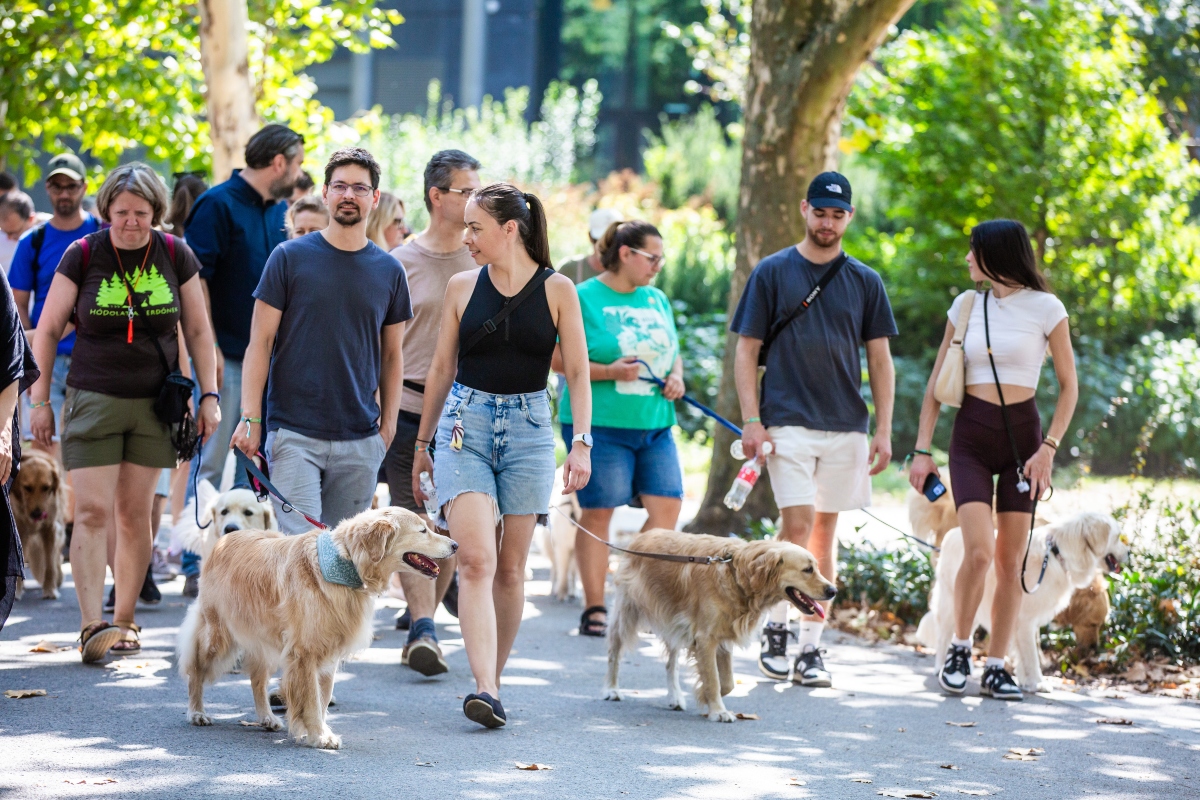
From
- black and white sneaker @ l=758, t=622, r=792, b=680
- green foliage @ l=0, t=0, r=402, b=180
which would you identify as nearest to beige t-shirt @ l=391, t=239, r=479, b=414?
black and white sneaker @ l=758, t=622, r=792, b=680

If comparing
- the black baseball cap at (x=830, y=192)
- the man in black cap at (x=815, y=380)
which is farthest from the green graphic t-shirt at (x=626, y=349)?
the black baseball cap at (x=830, y=192)

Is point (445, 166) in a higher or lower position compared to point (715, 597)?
higher

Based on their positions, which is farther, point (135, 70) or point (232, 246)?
point (135, 70)

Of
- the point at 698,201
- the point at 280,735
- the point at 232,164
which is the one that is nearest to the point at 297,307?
the point at 280,735

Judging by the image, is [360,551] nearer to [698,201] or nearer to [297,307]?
[297,307]

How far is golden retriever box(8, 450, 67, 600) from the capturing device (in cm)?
796

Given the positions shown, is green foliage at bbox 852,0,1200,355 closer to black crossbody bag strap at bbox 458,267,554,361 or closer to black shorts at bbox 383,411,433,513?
black shorts at bbox 383,411,433,513

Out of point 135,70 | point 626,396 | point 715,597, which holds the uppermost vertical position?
point 135,70

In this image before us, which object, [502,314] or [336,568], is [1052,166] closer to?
[502,314]

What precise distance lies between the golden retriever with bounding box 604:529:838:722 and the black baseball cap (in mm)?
1745

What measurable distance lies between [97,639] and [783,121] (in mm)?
5917

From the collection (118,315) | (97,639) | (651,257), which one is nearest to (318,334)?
(118,315)

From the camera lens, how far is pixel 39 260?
25.5ft

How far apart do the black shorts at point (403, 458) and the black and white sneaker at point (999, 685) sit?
293 cm
